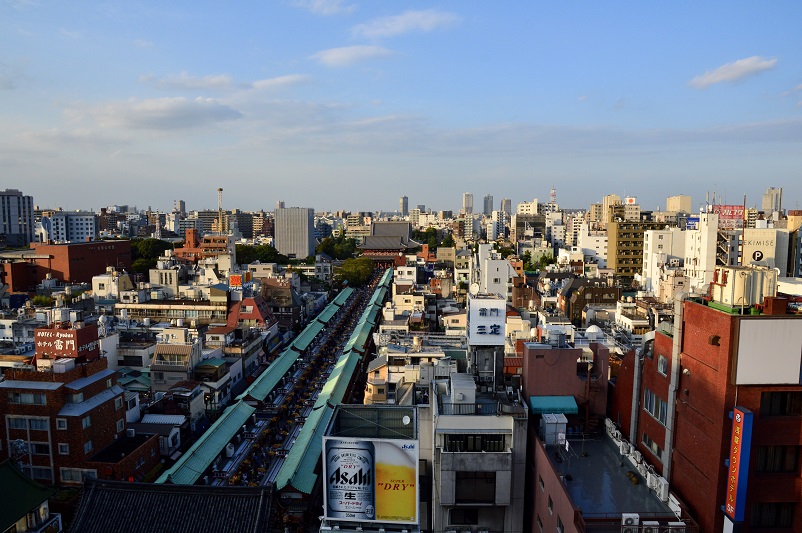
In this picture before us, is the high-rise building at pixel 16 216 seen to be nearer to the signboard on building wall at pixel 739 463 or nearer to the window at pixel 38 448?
the window at pixel 38 448

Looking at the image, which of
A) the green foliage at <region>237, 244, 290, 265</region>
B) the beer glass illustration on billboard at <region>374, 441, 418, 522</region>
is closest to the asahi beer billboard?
the beer glass illustration on billboard at <region>374, 441, 418, 522</region>

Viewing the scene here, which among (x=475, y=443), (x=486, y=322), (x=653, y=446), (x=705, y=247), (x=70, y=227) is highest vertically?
(x=705, y=247)

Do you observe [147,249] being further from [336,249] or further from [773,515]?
[773,515]

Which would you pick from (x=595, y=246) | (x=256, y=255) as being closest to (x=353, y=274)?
(x=256, y=255)

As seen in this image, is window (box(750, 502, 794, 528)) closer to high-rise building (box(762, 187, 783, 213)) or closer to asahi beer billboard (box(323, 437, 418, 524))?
asahi beer billboard (box(323, 437, 418, 524))

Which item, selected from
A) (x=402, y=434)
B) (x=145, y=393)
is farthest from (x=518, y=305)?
(x=402, y=434)

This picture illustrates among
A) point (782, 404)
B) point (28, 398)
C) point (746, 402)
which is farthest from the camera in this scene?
point (28, 398)
